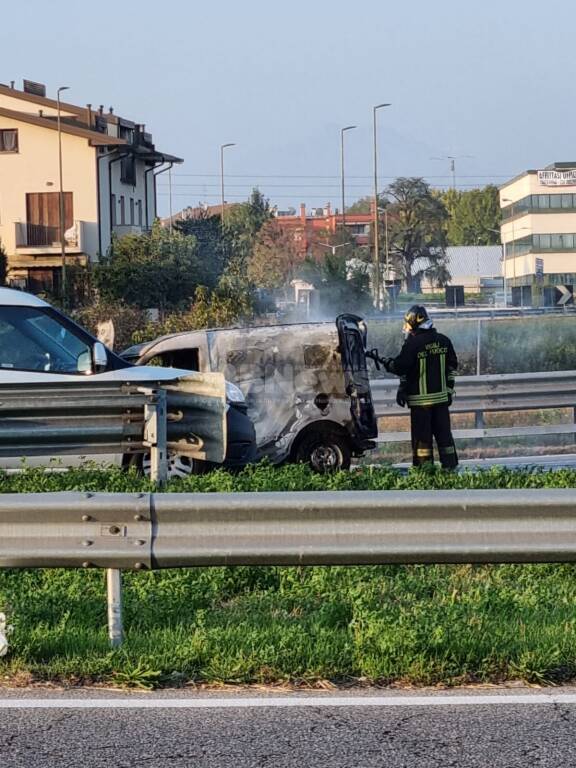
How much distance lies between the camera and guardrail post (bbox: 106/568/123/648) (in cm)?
614

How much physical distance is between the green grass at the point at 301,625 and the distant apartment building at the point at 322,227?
215ft

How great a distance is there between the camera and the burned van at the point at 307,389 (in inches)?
559

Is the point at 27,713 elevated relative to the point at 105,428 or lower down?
lower down

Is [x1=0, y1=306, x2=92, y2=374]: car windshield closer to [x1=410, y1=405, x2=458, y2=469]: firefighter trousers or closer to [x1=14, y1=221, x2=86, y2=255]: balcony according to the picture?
[x1=410, y1=405, x2=458, y2=469]: firefighter trousers

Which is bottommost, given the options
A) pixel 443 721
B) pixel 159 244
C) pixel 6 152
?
pixel 443 721

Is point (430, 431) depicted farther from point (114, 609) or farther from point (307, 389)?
point (114, 609)

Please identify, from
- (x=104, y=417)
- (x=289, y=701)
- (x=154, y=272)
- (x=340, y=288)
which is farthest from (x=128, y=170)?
(x=289, y=701)

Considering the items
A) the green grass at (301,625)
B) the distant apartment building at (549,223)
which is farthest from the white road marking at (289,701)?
the distant apartment building at (549,223)

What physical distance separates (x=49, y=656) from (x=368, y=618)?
1.41m

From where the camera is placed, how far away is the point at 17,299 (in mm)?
11812

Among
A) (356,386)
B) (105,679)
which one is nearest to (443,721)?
(105,679)

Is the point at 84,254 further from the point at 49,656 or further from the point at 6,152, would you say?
the point at 49,656

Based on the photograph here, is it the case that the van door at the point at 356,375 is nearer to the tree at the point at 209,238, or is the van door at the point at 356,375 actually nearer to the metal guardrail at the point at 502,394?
the metal guardrail at the point at 502,394

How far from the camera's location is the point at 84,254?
61750 millimetres
